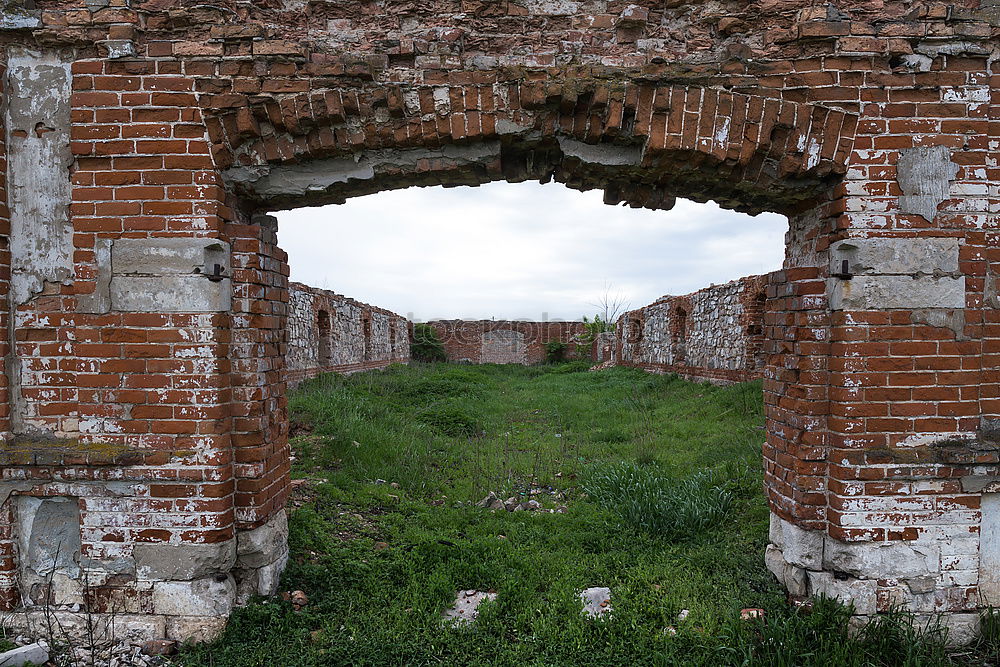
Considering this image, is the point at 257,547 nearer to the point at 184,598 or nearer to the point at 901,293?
the point at 184,598

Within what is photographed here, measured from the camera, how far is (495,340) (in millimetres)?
27438

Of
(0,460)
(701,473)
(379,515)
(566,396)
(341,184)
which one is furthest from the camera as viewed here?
(566,396)

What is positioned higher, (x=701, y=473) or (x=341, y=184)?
(x=341, y=184)

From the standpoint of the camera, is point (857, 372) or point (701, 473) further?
point (701, 473)

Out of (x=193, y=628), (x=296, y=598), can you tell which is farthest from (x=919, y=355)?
(x=193, y=628)

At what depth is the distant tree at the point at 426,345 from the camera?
2589 centimetres

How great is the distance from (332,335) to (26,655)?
10.7 metres

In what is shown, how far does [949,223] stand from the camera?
121 inches

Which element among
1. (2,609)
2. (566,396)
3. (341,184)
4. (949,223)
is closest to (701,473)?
(949,223)

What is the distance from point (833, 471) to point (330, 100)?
3.57 meters

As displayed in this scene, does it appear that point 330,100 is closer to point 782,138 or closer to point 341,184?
point 341,184

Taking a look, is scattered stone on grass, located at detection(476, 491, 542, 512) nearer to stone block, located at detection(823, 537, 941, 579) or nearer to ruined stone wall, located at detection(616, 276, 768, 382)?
stone block, located at detection(823, 537, 941, 579)

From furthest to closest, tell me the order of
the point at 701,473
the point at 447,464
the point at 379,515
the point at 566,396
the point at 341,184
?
1. the point at 566,396
2. the point at 447,464
3. the point at 701,473
4. the point at 379,515
5. the point at 341,184

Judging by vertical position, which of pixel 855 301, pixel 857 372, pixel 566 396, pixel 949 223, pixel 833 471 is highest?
pixel 949 223
